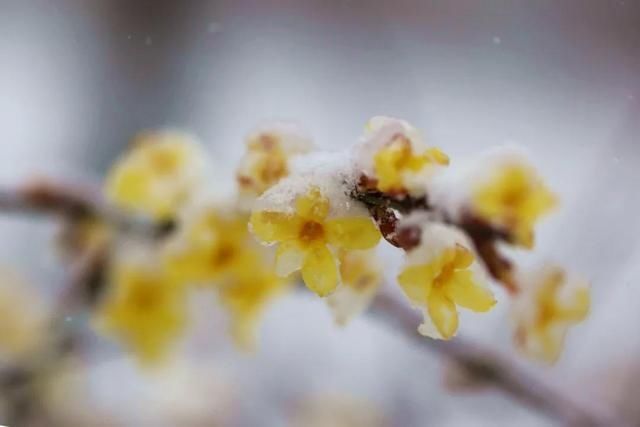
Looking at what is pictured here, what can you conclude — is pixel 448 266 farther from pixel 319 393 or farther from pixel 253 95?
pixel 253 95

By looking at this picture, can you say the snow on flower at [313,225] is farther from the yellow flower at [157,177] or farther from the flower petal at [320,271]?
the yellow flower at [157,177]

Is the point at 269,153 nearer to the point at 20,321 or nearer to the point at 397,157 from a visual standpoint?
the point at 397,157

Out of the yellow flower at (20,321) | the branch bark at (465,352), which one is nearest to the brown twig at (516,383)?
the branch bark at (465,352)

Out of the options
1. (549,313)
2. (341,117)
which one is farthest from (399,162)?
(341,117)

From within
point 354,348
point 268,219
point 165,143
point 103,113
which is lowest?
point 268,219

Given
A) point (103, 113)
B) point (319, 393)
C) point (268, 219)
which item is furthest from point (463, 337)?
point (103, 113)

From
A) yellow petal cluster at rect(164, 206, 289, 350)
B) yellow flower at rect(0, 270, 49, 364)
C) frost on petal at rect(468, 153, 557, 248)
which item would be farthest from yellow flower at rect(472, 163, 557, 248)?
yellow flower at rect(0, 270, 49, 364)
